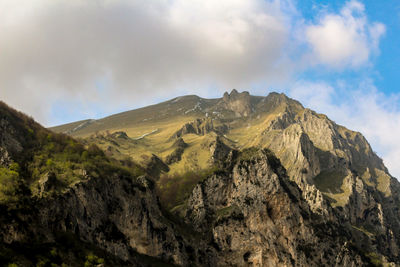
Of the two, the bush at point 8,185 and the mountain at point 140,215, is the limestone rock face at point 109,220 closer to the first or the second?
the mountain at point 140,215

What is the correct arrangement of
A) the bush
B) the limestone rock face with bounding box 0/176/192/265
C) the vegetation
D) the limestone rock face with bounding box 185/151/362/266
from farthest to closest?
the vegetation, the limestone rock face with bounding box 185/151/362/266, the limestone rock face with bounding box 0/176/192/265, the bush

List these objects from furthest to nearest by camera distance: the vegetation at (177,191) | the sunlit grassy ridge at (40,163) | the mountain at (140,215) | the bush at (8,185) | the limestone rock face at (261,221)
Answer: the vegetation at (177,191), the limestone rock face at (261,221), the sunlit grassy ridge at (40,163), the mountain at (140,215), the bush at (8,185)

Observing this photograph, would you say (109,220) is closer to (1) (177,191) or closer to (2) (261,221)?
(2) (261,221)

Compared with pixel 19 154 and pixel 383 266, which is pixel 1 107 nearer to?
pixel 19 154

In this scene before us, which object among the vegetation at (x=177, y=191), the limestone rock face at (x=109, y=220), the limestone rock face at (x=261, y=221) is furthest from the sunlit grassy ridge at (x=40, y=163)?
the vegetation at (x=177, y=191)

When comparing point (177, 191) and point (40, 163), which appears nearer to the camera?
point (40, 163)

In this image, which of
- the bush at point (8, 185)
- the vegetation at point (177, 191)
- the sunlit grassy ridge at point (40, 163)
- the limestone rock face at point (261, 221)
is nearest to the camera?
the bush at point (8, 185)

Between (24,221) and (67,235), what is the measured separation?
10254 mm

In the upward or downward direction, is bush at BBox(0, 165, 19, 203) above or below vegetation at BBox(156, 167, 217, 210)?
above

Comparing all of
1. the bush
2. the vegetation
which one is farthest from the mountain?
the vegetation

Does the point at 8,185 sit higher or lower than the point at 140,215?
higher

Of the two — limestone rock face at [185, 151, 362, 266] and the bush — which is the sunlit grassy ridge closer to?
the bush

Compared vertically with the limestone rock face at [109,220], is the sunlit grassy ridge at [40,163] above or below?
above

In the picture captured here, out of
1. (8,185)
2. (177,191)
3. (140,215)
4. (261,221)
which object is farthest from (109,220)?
(177,191)
